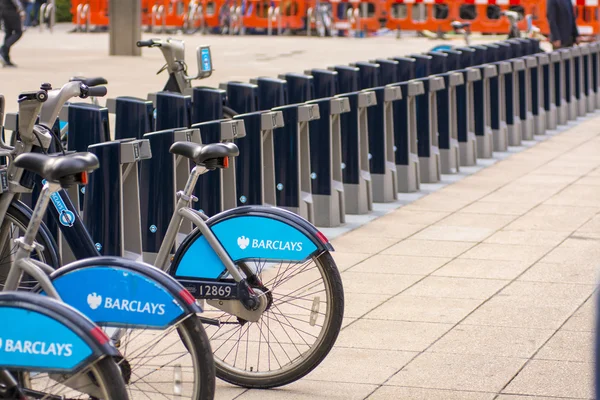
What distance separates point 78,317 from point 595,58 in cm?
1577

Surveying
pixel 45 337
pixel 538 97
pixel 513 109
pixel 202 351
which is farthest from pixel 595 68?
pixel 45 337

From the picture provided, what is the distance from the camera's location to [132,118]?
7.61 m

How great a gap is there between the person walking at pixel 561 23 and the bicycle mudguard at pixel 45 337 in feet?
51.9

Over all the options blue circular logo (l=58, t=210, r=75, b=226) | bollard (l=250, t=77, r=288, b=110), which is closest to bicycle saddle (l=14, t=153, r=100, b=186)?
blue circular logo (l=58, t=210, r=75, b=226)

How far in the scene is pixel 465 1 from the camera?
3262cm

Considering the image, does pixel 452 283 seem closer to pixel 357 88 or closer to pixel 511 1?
pixel 357 88

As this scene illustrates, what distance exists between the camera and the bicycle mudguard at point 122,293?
13.5 ft

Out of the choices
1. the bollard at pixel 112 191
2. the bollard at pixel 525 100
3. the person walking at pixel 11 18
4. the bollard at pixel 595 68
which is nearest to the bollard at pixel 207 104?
the bollard at pixel 112 191

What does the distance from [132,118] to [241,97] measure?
1762mm

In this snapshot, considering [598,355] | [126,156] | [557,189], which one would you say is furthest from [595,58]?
[598,355]

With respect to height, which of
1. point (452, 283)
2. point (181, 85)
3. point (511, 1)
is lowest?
point (452, 283)

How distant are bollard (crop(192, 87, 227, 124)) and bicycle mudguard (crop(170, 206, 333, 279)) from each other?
3329 millimetres

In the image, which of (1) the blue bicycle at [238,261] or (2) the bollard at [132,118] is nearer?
(1) the blue bicycle at [238,261]

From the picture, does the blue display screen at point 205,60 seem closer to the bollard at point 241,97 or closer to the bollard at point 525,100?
the bollard at point 241,97
